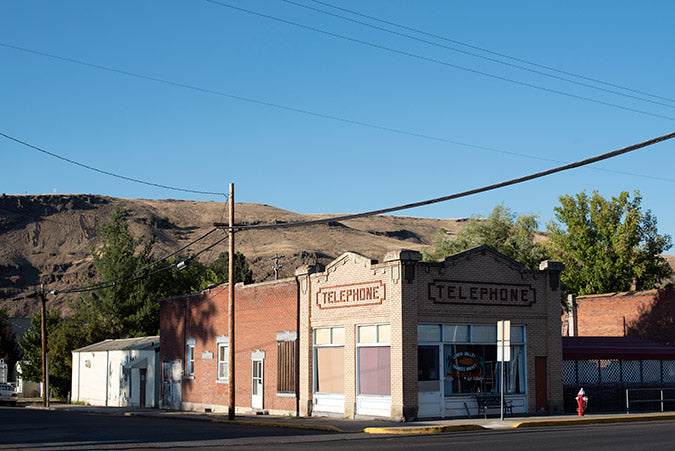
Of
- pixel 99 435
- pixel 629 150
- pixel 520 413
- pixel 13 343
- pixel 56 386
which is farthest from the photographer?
pixel 13 343

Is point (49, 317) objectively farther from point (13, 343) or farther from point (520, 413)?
point (520, 413)

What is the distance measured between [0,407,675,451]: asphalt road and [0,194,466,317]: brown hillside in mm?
110624

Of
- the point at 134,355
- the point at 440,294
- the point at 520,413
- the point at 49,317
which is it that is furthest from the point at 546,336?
the point at 49,317

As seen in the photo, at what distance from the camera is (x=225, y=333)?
38844 mm

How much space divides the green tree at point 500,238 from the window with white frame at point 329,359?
27.7 metres

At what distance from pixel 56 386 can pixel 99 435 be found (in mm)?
43808

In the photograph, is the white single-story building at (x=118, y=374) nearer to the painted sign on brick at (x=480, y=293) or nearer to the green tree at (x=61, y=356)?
→ the green tree at (x=61, y=356)

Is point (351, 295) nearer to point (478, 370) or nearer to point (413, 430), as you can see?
point (478, 370)

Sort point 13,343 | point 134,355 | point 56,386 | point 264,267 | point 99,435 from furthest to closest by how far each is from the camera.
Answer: point 264,267 < point 13,343 < point 56,386 < point 134,355 < point 99,435

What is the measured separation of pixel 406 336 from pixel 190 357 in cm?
1790

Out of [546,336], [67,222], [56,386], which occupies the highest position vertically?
[67,222]

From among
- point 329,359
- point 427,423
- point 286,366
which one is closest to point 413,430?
point 427,423

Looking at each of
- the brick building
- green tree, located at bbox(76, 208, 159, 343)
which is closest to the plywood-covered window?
the brick building

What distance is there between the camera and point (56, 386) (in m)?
64.0
